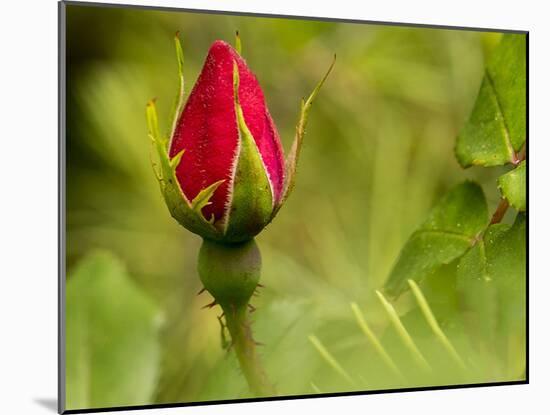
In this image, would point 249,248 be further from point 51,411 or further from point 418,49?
point 418,49

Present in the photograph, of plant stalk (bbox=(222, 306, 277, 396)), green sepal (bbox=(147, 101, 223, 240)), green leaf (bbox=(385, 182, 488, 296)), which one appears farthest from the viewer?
green leaf (bbox=(385, 182, 488, 296))

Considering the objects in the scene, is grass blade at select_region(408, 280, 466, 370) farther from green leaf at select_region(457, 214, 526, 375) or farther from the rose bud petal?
the rose bud petal

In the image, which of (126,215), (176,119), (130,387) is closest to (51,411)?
(130,387)

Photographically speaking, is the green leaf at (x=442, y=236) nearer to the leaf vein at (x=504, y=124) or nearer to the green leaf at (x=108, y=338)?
the leaf vein at (x=504, y=124)

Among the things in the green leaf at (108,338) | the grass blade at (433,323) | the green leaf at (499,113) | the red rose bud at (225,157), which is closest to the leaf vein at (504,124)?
the green leaf at (499,113)

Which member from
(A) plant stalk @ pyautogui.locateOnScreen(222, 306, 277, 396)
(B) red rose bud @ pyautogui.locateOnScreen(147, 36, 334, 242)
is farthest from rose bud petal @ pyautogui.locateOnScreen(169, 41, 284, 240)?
(A) plant stalk @ pyautogui.locateOnScreen(222, 306, 277, 396)

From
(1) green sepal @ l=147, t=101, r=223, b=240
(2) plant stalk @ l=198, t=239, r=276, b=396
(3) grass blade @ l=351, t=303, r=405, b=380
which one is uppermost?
(1) green sepal @ l=147, t=101, r=223, b=240

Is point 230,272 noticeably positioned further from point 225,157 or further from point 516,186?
point 516,186

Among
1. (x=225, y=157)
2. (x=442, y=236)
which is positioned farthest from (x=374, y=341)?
(x=225, y=157)
